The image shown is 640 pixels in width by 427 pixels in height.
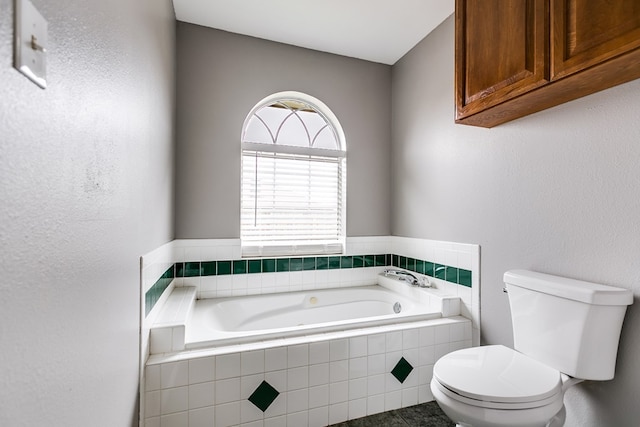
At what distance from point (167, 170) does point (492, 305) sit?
88.9 inches

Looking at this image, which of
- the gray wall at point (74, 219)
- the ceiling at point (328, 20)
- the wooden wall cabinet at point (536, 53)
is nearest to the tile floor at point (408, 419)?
the gray wall at point (74, 219)

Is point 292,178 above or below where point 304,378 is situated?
above

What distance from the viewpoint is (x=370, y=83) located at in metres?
2.93

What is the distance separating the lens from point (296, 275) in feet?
8.71

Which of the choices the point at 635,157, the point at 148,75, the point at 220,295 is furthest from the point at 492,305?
the point at 148,75

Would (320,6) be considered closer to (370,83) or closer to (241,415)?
(370,83)

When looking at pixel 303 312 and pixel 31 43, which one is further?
pixel 303 312

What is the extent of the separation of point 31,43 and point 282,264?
7.19ft

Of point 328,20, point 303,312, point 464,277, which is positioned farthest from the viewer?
point 303,312

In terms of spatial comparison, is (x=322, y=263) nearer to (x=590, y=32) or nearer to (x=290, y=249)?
(x=290, y=249)

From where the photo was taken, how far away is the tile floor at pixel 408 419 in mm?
1745

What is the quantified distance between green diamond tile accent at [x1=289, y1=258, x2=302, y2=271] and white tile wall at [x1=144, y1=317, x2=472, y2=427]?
0.94 metres

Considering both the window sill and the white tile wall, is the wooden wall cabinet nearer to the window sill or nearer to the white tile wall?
the white tile wall

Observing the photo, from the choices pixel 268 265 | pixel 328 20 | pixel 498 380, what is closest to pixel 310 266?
pixel 268 265
